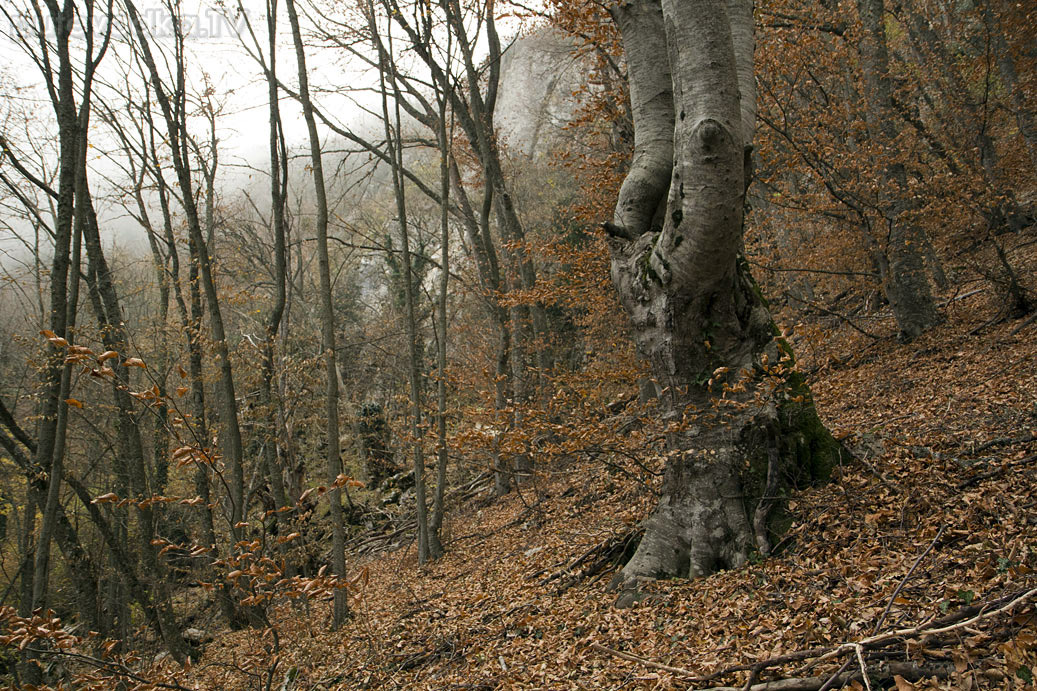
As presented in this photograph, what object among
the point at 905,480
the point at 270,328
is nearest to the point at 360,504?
the point at 270,328

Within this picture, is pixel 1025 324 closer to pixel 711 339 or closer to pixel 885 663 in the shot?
pixel 711 339

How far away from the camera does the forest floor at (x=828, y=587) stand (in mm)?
2582

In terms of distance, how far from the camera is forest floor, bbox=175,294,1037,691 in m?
2.58

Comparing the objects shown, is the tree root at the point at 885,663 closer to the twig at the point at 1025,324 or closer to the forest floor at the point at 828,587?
the forest floor at the point at 828,587

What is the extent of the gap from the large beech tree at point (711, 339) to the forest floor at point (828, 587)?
267mm

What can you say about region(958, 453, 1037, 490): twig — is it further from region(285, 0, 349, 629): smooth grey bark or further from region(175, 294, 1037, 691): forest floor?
region(285, 0, 349, 629): smooth grey bark

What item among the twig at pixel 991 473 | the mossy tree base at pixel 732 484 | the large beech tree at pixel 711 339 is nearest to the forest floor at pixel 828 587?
the twig at pixel 991 473

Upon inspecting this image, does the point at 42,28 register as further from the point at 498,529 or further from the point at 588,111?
the point at 498,529

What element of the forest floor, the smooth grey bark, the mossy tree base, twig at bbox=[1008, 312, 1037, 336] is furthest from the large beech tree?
the smooth grey bark

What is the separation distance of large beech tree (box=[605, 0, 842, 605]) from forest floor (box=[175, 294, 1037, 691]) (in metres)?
0.27

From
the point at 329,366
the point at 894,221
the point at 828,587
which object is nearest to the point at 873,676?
the point at 828,587

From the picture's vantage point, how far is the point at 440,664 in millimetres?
4586

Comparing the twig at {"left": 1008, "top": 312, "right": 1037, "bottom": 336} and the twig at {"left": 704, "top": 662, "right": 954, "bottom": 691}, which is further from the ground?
the twig at {"left": 1008, "top": 312, "right": 1037, "bottom": 336}

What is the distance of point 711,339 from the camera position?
4.41 metres
